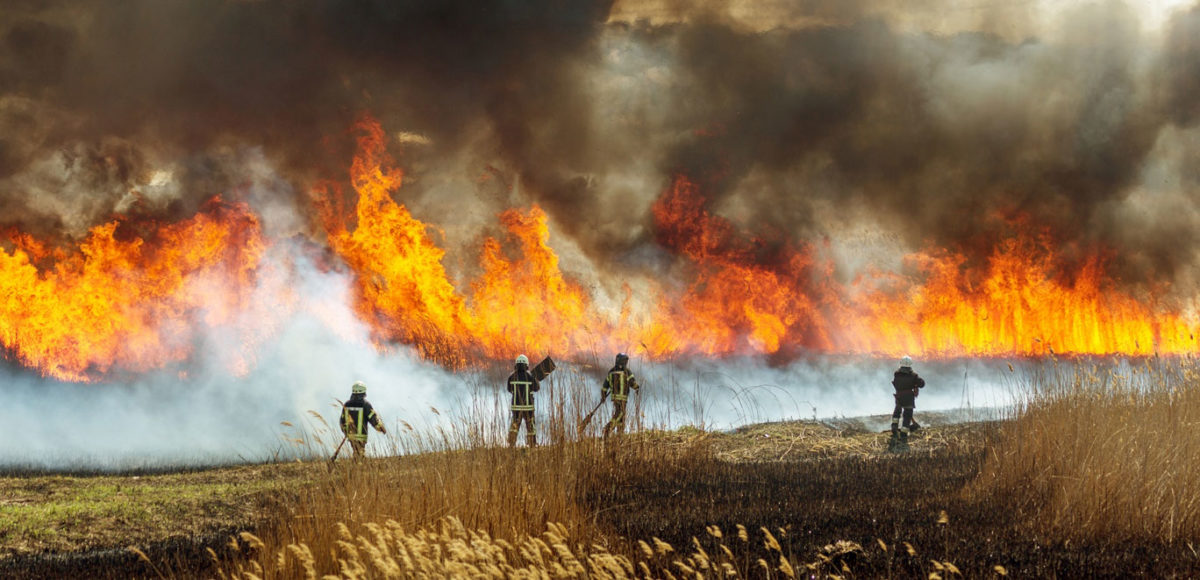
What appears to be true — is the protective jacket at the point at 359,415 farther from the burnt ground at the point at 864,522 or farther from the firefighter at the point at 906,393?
the firefighter at the point at 906,393

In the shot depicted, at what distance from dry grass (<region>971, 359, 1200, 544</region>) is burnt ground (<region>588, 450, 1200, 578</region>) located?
0.41 m

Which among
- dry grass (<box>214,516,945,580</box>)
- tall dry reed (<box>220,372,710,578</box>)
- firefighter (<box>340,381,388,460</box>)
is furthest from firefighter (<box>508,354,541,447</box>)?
dry grass (<box>214,516,945,580</box>)

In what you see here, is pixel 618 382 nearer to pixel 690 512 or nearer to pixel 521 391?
pixel 521 391

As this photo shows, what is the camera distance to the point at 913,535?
8.34 meters

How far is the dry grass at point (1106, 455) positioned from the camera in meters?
8.59

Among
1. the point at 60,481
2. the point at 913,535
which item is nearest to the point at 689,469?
the point at 913,535

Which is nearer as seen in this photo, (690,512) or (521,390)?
(690,512)

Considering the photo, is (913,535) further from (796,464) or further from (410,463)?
(796,464)

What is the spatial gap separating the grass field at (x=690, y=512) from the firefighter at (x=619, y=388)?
253 millimetres

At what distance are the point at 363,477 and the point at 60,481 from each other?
1097cm

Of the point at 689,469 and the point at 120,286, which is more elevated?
the point at 120,286

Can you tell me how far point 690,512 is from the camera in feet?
32.7

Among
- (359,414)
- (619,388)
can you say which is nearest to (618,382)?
(619,388)

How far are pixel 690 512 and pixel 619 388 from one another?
442 centimetres
